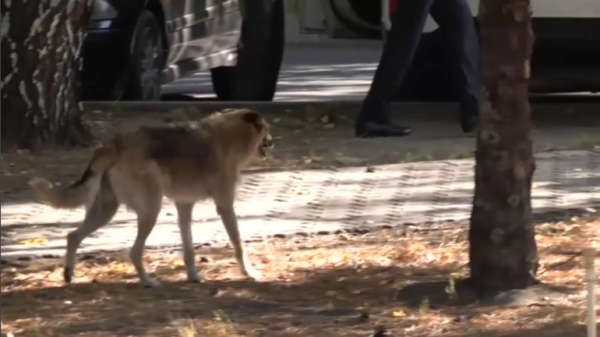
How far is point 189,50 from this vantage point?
11641mm

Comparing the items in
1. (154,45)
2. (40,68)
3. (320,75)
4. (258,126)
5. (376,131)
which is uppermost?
(258,126)

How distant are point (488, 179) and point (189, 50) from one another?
648 cm

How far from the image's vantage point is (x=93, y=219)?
6.05 meters

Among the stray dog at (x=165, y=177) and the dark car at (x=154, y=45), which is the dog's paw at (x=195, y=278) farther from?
the dark car at (x=154, y=45)

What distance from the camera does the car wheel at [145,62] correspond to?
34.8 ft

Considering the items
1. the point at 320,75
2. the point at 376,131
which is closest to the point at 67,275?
the point at 376,131

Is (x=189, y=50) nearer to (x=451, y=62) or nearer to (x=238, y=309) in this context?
(x=451, y=62)

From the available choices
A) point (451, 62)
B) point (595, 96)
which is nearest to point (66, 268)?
point (451, 62)

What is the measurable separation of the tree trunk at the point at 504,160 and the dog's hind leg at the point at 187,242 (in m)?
1.27

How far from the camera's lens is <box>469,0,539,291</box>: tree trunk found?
537 cm

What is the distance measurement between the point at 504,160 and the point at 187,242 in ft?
5.06

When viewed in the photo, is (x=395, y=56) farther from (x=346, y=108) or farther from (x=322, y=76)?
(x=322, y=76)

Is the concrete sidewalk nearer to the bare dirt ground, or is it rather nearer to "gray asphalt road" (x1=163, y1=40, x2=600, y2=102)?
the bare dirt ground

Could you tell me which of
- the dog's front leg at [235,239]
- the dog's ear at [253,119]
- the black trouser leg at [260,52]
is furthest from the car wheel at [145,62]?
the dog's front leg at [235,239]
